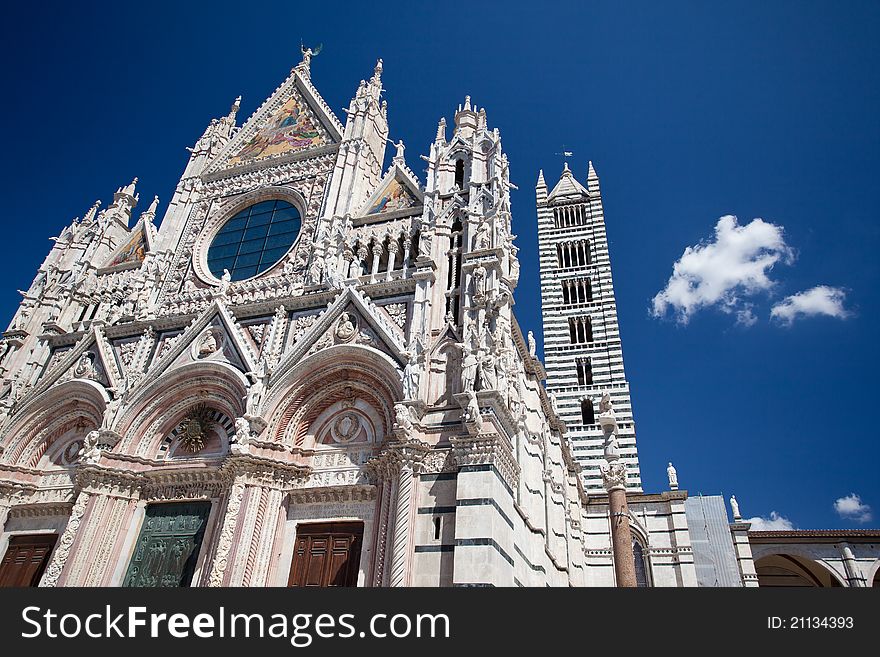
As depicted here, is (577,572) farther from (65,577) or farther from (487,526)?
(65,577)

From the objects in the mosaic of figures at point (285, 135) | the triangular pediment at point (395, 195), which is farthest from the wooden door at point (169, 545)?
the mosaic of figures at point (285, 135)

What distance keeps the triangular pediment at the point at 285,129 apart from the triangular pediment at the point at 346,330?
9.23m

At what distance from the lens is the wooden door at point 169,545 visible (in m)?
14.4

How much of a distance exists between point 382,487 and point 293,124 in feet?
57.4

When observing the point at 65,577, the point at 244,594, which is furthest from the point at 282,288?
the point at 244,594

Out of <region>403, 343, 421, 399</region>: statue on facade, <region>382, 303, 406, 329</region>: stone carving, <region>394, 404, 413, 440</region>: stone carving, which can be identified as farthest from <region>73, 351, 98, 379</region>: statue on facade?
<region>394, 404, 413, 440</region>: stone carving

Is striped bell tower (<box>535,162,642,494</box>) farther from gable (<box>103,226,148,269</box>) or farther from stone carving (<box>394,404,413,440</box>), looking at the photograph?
gable (<box>103,226,148,269</box>)

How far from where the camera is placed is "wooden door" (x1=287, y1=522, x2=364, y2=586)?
517 inches

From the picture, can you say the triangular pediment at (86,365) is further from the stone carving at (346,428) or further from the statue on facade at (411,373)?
the statue on facade at (411,373)

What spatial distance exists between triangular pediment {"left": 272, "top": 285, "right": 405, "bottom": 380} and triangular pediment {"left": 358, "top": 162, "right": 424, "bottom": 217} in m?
4.36

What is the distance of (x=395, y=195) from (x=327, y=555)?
12.0 metres

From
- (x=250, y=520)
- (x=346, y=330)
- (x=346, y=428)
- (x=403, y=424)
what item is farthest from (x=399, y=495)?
(x=346, y=330)

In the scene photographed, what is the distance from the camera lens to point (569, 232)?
142 feet

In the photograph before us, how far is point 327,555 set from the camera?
44.2ft
